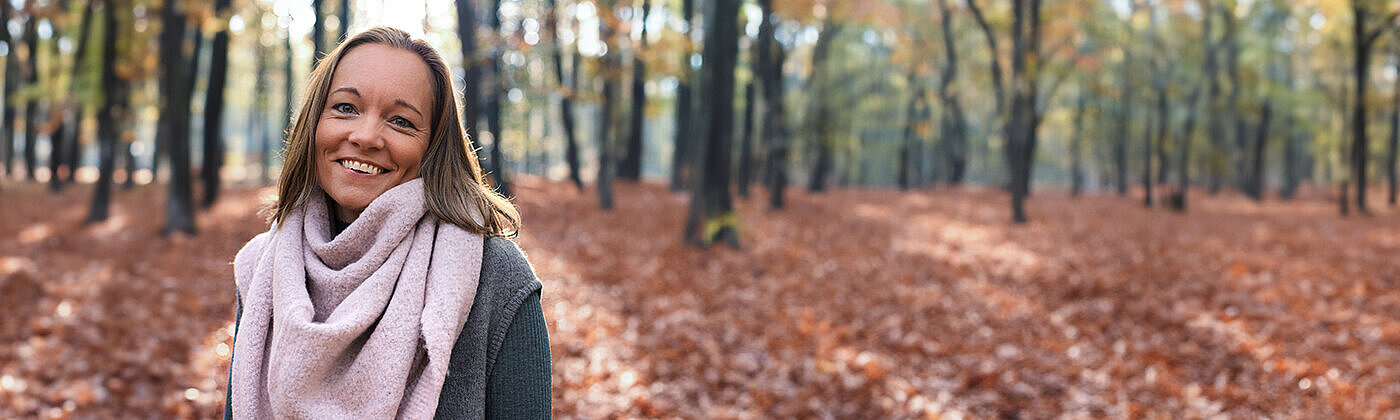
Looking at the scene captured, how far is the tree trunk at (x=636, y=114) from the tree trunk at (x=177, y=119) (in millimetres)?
8683

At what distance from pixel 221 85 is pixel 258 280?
14.9m

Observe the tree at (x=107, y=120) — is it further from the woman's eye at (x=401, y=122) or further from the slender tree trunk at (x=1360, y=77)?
the slender tree trunk at (x=1360, y=77)

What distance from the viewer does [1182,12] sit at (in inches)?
1179

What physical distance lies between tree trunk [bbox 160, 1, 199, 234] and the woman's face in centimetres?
1296

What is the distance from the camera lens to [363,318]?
1541 millimetres

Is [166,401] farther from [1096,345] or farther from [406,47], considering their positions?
[1096,345]

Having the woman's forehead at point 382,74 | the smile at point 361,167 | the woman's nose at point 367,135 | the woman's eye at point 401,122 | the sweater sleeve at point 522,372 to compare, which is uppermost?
the woman's forehead at point 382,74

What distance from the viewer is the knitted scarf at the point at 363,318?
5.07 feet

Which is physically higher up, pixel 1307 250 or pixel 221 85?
pixel 221 85

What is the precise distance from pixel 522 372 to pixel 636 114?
23.4 meters

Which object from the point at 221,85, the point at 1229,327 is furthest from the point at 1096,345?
the point at 221,85

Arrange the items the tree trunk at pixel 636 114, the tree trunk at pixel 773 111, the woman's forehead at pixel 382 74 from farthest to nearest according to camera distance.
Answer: the tree trunk at pixel 636 114
the tree trunk at pixel 773 111
the woman's forehead at pixel 382 74

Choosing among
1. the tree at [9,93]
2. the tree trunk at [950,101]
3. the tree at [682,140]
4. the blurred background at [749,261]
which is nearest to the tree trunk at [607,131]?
the blurred background at [749,261]

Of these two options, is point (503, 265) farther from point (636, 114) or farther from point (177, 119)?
point (636, 114)
